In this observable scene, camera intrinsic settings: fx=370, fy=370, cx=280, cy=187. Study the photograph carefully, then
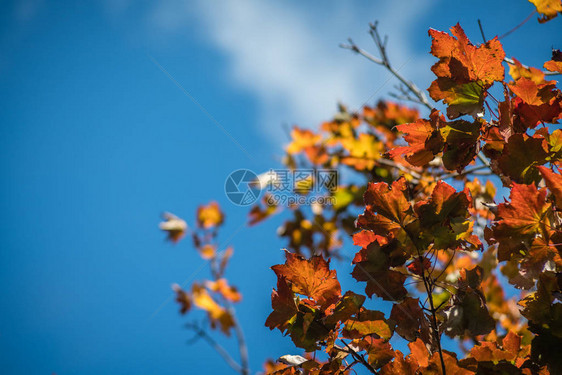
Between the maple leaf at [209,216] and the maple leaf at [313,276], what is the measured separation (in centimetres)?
351

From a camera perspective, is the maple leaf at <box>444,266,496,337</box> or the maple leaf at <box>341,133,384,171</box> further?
the maple leaf at <box>341,133,384,171</box>

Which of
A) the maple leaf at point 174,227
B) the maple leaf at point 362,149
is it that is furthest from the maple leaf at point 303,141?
the maple leaf at point 174,227

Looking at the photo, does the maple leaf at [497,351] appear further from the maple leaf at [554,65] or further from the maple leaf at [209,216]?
the maple leaf at [209,216]

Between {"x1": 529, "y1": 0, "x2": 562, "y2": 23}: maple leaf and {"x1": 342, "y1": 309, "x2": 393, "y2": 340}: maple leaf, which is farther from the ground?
{"x1": 529, "y1": 0, "x2": 562, "y2": 23}: maple leaf

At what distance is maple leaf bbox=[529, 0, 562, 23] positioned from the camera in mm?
937

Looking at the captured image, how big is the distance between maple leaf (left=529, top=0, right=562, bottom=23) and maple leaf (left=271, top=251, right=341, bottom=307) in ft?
2.86

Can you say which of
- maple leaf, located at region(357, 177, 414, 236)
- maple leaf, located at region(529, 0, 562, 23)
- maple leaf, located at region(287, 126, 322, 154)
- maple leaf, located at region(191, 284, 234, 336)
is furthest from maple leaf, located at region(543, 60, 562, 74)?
maple leaf, located at region(191, 284, 234, 336)

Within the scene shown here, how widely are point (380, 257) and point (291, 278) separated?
0.62 ft

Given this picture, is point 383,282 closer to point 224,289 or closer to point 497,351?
point 497,351

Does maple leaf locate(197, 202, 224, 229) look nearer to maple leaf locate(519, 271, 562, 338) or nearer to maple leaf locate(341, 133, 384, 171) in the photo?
maple leaf locate(341, 133, 384, 171)

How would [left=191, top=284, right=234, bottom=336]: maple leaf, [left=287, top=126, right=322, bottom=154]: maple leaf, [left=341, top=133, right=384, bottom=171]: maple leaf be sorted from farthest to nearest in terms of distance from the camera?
[left=191, top=284, right=234, bottom=336]: maple leaf, [left=287, top=126, right=322, bottom=154]: maple leaf, [left=341, top=133, right=384, bottom=171]: maple leaf

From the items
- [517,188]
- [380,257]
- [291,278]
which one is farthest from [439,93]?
[291,278]

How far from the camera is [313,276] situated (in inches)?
30.4

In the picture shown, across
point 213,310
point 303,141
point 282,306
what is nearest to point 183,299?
point 213,310
